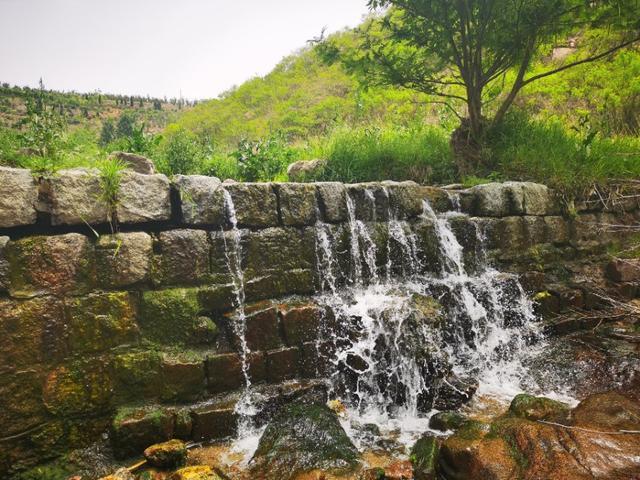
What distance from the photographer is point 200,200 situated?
375cm

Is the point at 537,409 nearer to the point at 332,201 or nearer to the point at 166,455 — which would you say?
the point at 332,201

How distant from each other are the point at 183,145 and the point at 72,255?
3845 mm

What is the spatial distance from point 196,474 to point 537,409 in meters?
2.80

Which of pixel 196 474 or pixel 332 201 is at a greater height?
pixel 332 201

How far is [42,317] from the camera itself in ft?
9.95

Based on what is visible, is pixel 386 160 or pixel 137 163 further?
pixel 386 160

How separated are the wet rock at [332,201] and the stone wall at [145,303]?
0.05 feet

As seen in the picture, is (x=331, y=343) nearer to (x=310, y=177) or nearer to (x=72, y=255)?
(x=72, y=255)

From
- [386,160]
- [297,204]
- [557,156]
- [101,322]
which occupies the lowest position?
[101,322]

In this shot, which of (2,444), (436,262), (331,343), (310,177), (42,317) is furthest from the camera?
(310,177)

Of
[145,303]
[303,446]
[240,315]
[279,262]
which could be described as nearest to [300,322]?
[240,315]

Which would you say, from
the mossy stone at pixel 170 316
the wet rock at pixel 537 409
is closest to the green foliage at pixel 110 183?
the mossy stone at pixel 170 316

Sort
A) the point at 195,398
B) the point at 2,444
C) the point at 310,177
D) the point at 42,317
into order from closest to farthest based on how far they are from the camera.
Answer: the point at 2,444 → the point at 42,317 → the point at 195,398 → the point at 310,177

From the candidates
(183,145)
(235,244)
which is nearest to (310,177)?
(183,145)
